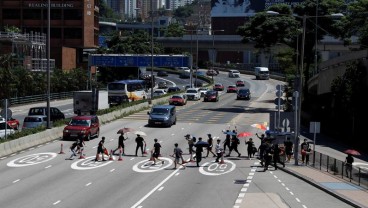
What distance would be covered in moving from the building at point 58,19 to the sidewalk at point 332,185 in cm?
8364

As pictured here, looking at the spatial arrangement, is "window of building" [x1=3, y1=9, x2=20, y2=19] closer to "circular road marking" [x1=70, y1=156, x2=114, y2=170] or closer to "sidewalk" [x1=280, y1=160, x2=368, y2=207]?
"circular road marking" [x1=70, y1=156, x2=114, y2=170]

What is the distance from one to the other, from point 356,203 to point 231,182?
6703 millimetres

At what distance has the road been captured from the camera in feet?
75.7

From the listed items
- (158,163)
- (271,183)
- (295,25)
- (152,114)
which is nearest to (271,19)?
(295,25)

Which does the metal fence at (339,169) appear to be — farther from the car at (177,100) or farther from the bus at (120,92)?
the bus at (120,92)

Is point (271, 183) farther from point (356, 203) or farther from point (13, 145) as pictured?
point (13, 145)

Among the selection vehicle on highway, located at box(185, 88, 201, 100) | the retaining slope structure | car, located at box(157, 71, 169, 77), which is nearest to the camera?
the retaining slope structure

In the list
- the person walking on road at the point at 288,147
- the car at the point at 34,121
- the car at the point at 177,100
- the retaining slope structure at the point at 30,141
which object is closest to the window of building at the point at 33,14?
the car at the point at 177,100

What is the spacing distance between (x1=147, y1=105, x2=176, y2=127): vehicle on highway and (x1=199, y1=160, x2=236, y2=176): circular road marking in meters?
17.0

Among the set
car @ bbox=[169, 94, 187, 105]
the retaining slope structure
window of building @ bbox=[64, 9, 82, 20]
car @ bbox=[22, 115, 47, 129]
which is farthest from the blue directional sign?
the retaining slope structure

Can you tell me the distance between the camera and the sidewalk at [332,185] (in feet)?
79.9

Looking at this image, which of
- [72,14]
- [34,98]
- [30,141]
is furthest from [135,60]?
[30,141]

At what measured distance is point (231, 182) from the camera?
28500 millimetres

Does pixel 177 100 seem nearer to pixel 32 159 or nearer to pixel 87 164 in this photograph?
pixel 32 159
